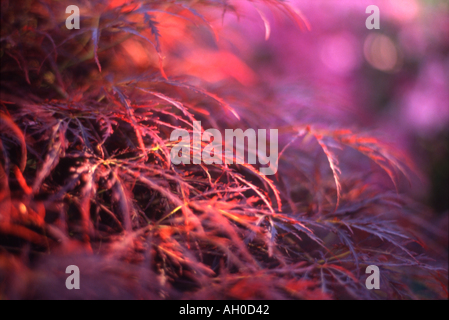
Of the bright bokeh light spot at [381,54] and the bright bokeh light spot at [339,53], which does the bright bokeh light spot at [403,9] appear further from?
the bright bokeh light spot at [339,53]

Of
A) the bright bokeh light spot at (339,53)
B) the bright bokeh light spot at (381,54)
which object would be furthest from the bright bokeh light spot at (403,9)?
the bright bokeh light spot at (339,53)

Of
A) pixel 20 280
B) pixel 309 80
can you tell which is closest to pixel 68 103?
pixel 20 280

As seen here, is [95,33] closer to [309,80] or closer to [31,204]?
[31,204]

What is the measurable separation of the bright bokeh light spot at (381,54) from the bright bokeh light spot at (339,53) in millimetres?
113

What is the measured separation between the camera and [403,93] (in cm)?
151

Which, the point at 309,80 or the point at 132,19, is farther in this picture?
the point at 309,80

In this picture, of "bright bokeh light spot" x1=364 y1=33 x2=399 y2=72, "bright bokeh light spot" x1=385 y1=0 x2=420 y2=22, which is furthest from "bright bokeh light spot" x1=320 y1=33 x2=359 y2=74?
"bright bokeh light spot" x1=385 y1=0 x2=420 y2=22

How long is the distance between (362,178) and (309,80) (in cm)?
31

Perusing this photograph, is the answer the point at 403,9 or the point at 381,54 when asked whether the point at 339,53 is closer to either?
the point at 381,54

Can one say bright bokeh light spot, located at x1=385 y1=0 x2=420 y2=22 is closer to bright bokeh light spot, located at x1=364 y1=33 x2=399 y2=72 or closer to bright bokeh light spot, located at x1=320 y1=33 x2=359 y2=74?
bright bokeh light spot, located at x1=364 y1=33 x2=399 y2=72

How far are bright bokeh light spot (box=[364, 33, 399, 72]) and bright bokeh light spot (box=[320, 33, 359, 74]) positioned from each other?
11cm

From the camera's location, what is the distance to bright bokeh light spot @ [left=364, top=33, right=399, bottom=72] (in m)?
1.55

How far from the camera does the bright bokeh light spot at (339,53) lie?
4.87 feet

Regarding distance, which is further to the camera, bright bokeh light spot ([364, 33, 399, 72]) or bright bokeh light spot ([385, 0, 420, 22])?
bright bokeh light spot ([364, 33, 399, 72])
